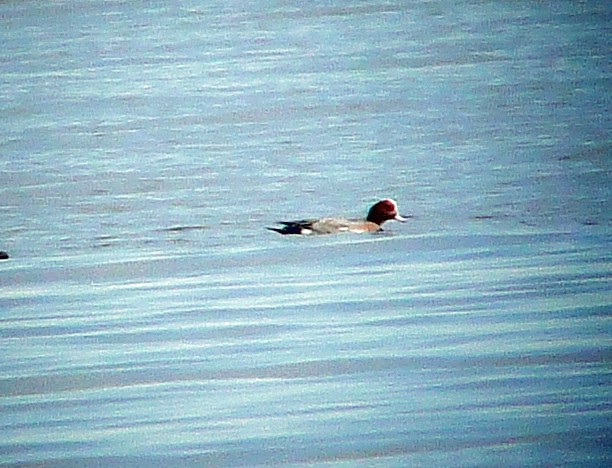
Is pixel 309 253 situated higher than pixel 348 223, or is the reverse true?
pixel 348 223

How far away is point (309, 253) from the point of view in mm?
13453

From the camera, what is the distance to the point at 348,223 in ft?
46.9

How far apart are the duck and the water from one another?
0.09m

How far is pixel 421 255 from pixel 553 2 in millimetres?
16881

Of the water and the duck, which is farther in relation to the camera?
the duck

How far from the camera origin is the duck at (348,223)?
13992 mm

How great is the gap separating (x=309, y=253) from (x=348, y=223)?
0.88 m

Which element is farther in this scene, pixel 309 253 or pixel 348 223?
pixel 348 223

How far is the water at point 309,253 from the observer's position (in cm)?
895

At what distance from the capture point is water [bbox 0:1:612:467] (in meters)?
8.95

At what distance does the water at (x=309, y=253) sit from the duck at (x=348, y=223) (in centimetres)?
9

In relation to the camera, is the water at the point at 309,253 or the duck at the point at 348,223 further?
the duck at the point at 348,223

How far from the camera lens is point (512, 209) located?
1480cm

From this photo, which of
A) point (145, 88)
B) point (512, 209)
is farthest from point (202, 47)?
point (512, 209)
